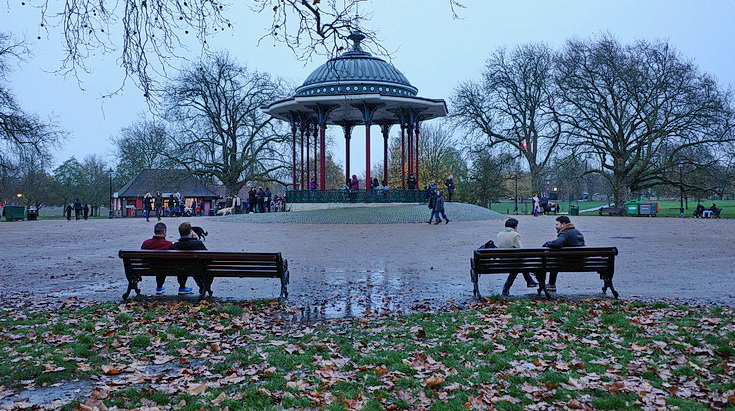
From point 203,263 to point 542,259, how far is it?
16.2ft

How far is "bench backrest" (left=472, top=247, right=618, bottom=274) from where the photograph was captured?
779cm

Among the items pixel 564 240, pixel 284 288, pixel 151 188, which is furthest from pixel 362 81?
pixel 151 188

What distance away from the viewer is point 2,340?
18.8ft

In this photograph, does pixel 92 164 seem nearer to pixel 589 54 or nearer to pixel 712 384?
pixel 589 54

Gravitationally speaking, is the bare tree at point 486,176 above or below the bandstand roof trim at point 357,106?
below

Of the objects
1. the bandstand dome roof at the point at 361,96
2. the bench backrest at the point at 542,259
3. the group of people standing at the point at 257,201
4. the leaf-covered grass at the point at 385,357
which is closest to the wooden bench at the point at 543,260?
the bench backrest at the point at 542,259

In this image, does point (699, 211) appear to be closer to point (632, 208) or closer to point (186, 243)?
point (632, 208)

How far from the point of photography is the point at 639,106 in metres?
35.0

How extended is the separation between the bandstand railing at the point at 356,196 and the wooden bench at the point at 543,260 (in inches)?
894

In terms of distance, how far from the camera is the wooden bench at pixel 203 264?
7805 millimetres

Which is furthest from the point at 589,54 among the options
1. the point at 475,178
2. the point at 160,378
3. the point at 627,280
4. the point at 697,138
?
the point at 160,378

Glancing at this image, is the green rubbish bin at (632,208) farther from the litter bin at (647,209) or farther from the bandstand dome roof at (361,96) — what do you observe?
the bandstand dome roof at (361,96)

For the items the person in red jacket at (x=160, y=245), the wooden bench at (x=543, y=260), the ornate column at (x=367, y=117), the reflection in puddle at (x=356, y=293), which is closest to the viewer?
the reflection in puddle at (x=356, y=293)

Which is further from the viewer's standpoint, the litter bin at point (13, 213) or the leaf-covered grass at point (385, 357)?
the litter bin at point (13, 213)
